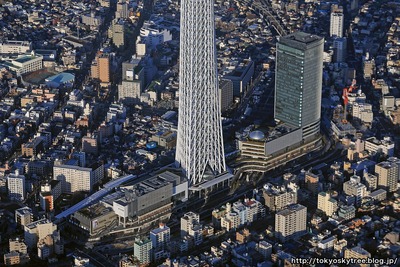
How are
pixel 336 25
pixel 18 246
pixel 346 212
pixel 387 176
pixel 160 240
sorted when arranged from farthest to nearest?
pixel 336 25
pixel 387 176
pixel 346 212
pixel 160 240
pixel 18 246

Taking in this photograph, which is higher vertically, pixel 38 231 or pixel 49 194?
pixel 49 194

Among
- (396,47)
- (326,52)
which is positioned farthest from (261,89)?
(396,47)

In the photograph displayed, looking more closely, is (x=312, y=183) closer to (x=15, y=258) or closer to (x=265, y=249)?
(x=265, y=249)

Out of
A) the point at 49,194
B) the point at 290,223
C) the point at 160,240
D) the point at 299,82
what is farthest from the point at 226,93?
the point at 160,240

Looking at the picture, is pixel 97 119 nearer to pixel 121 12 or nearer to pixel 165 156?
pixel 165 156

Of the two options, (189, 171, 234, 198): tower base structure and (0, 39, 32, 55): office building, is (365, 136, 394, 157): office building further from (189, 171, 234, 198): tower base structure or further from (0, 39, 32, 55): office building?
(0, 39, 32, 55): office building

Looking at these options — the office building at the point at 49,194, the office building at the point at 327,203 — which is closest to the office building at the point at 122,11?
the office building at the point at 49,194
